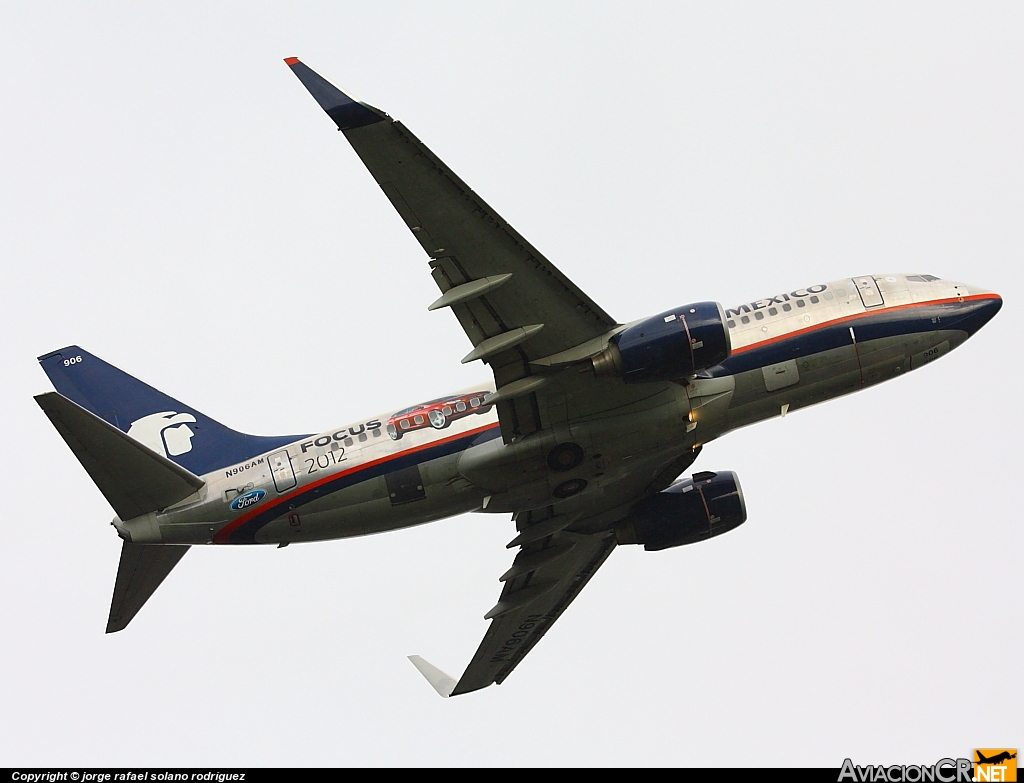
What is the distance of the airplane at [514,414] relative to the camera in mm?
33750

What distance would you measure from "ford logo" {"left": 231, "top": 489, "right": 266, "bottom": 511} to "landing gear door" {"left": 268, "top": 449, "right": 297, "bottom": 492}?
580 millimetres

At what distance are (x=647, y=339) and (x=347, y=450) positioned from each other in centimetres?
1016

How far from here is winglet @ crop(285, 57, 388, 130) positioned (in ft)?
95.9

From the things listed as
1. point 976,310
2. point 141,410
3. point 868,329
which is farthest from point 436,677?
point 976,310

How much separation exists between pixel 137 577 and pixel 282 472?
588 cm

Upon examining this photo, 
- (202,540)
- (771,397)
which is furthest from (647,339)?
(202,540)

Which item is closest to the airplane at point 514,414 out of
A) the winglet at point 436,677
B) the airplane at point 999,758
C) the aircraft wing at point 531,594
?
the aircraft wing at point 531,594

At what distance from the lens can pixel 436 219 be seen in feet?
104

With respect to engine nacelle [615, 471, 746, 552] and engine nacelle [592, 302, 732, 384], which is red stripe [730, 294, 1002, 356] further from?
engine nacelle [615, 471, 746, 552]

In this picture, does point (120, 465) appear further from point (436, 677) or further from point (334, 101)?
point (436, 677)

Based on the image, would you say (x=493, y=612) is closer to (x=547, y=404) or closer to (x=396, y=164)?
(x=547, y=404)

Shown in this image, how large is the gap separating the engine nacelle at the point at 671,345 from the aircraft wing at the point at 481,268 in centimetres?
95

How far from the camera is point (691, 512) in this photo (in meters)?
42.6

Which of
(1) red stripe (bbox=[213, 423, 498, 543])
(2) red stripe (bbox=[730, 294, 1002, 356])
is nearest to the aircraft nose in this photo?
(2) red stripe (bbox=[730, 294, 1002, 356])
